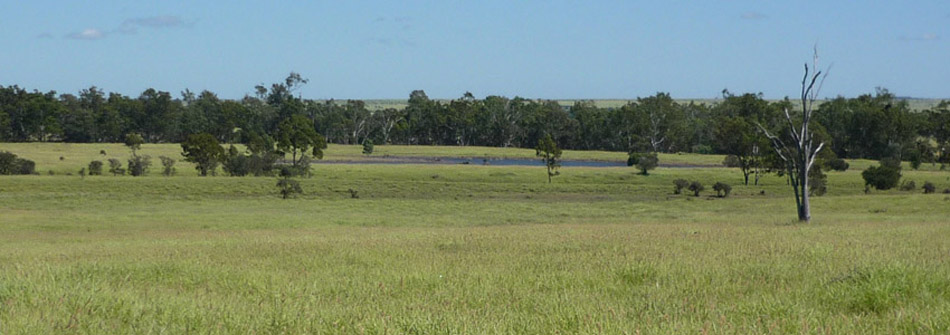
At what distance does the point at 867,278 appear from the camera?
9148mm

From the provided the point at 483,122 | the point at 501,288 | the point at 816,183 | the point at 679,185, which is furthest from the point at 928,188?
the point at 483,122

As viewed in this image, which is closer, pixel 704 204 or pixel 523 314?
pixel 523 314

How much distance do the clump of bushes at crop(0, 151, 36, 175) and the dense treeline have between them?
61.7 m

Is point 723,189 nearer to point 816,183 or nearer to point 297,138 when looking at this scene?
point 816,183

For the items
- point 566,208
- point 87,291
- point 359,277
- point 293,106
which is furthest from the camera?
point 293,106

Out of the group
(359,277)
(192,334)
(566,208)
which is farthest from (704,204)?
(192,334)

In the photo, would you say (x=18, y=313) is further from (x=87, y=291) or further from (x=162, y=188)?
(x=162, y=188)

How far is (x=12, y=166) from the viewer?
269 feet

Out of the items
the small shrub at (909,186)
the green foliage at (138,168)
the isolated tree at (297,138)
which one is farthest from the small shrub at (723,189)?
the green foliage at (138,168)

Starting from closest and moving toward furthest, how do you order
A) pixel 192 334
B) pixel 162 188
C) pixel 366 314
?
pixel 192 334 → pixel 366 314 → pixel 162 188

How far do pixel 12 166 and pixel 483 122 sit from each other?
118 m

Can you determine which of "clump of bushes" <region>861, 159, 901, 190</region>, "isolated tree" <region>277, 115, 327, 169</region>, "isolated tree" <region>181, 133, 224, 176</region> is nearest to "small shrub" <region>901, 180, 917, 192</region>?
→ "clump of bushes" <region>861, 159, 901, 190</region>

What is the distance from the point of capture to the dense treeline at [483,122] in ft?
499

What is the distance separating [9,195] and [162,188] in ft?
34.5
